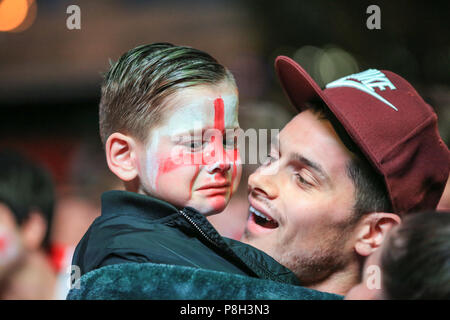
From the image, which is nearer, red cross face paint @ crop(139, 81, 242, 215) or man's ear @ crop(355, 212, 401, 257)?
red cross face paint @ crop(139, 81, 242, 215)

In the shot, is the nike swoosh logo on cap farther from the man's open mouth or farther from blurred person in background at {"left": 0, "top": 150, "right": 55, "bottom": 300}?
blurred person in background at {"left": 0, "top": 150, "right": 55, "bottom": 300}

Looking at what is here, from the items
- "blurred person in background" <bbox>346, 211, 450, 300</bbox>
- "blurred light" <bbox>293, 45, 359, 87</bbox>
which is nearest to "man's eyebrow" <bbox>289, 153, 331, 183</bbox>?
"blurred person in background" <bbox>346, 211, 450, 300</bbox>

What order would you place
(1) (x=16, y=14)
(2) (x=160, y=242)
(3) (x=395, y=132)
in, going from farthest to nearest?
(1) (x=16, y=14)
(3) (x=395, y=132)
(2) (x=160, y=242)

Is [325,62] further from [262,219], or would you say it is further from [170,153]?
[170,153]

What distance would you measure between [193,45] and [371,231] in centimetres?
103

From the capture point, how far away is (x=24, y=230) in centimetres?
151

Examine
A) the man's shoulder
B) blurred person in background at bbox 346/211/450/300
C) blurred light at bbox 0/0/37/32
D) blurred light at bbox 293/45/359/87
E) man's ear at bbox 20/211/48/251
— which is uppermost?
blurred light at bbox 0/0/37/32

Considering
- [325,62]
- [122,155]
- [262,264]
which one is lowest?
[262,264]

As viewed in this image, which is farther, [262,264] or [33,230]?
[33,230]

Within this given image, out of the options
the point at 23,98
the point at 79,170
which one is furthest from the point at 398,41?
the point at 23,98

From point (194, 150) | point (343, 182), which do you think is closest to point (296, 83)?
point (343, 182)

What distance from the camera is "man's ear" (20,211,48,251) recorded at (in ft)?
4.94

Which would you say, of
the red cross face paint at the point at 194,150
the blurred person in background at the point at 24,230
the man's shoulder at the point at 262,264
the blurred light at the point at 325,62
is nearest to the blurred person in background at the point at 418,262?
the man's shoulder at the point at 262,264
